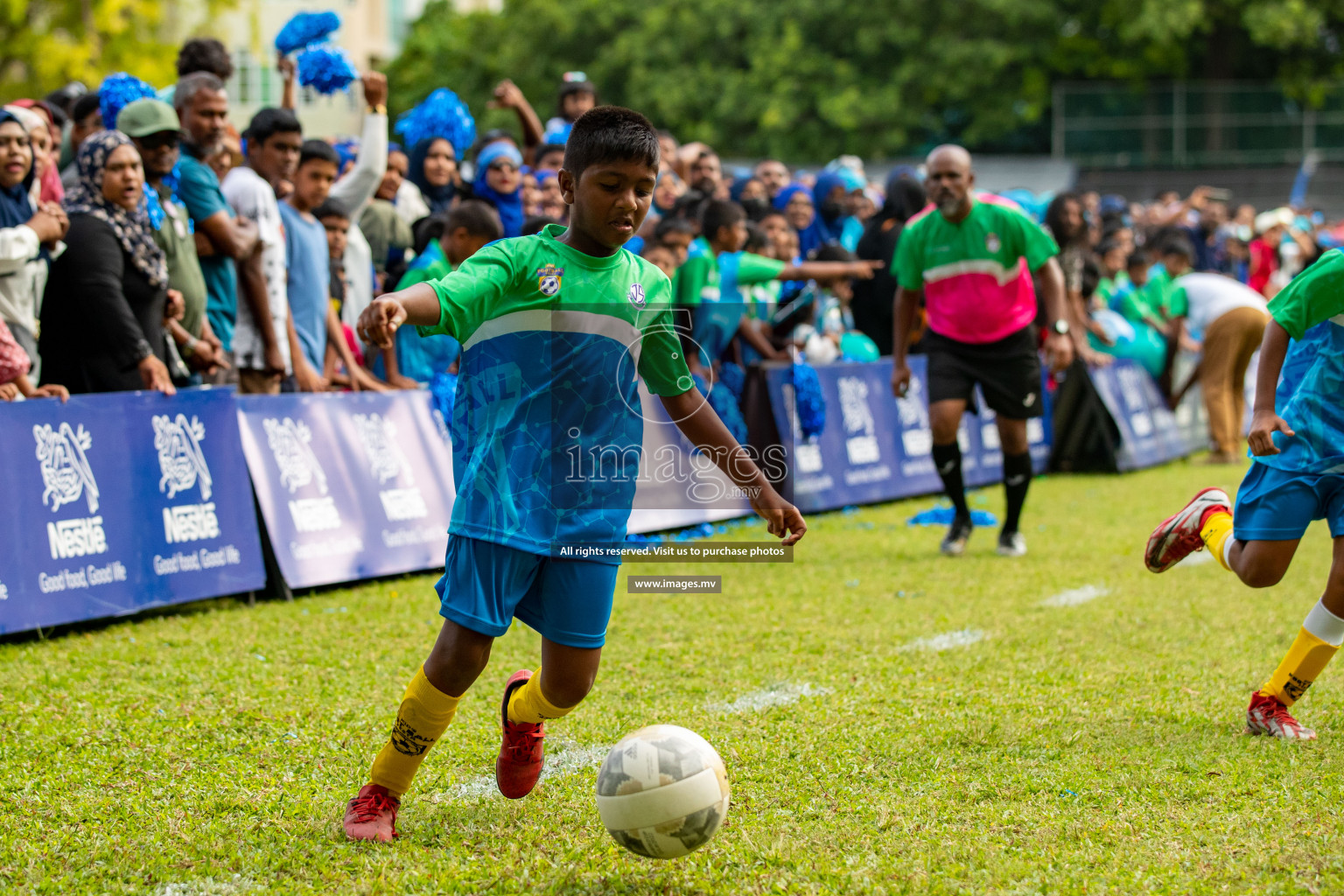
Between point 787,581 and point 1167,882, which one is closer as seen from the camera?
point 1167,882

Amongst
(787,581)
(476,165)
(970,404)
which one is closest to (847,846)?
(787,581)

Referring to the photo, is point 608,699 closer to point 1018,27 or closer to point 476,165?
point 476,165

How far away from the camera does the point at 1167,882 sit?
334 cm

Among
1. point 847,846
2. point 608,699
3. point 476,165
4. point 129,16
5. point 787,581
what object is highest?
point 129,16

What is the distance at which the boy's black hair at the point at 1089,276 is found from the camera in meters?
14.3

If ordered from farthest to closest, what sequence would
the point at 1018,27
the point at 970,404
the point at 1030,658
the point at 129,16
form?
the point at 1018,27
the point at 129,16
the point at 970,404
the point at 1030,658

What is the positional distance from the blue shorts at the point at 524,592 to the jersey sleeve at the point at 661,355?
546 millimetres

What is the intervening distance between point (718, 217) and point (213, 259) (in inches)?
149

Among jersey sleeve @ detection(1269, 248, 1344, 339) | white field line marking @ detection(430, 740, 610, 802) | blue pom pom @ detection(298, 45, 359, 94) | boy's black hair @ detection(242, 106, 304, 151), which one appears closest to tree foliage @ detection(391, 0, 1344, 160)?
blue pom pom @ detection(298, 45, 359, 94)

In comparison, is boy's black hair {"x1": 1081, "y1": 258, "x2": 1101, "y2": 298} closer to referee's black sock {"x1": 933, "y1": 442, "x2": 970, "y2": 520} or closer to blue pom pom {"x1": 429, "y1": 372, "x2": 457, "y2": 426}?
referee's black sock {"x1": 933, "y1": 442, "x2": 970, "y2": 520}

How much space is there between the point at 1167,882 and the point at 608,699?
2386mm

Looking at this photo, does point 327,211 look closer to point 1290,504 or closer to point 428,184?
point 428,184

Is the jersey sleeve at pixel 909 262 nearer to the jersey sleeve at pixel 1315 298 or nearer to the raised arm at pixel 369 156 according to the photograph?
the raised arm at pixel 369 156

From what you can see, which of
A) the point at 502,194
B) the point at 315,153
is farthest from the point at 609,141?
the point at 502,194
